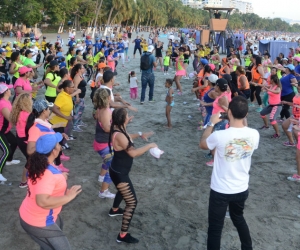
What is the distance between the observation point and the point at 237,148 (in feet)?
10.9

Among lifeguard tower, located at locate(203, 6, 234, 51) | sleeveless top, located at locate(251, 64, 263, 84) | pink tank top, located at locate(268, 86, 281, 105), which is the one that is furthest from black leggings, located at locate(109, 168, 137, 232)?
lifeguard tower, located at locate(203, 6, 234, 51)

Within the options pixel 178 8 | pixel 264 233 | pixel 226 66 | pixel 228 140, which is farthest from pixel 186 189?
pixel 178 8

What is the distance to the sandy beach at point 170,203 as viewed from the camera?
4383 millimetres

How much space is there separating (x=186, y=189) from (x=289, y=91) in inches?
193

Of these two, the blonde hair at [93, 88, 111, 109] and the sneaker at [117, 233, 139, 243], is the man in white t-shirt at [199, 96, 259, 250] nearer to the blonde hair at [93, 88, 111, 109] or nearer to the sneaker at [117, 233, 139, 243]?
the sneaker at [117, 233, 139, 243]

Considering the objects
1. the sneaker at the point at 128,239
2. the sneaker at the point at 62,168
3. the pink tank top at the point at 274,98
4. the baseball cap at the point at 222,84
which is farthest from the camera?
the pink tank top at the point at 274,98

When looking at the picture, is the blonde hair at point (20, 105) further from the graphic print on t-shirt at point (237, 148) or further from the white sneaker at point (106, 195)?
the graphic print on t-shirt at point (237, 148)

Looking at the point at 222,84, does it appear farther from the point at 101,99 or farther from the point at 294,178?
the point at 101,99

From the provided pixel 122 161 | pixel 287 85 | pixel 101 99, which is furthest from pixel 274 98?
pixel 122 161

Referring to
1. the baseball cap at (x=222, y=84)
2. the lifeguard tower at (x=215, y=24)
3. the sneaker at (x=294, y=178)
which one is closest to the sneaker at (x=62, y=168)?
the baseball cap at (x=222, y=84)

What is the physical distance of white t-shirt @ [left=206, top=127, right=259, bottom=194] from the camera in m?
3.31

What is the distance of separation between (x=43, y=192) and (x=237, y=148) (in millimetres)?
1831

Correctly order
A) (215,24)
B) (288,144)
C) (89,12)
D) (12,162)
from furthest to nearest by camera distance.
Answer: (89,12) < (215,24) < (288,144) < (12,162)

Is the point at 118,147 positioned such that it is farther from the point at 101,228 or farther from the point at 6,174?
the point at 6,174
